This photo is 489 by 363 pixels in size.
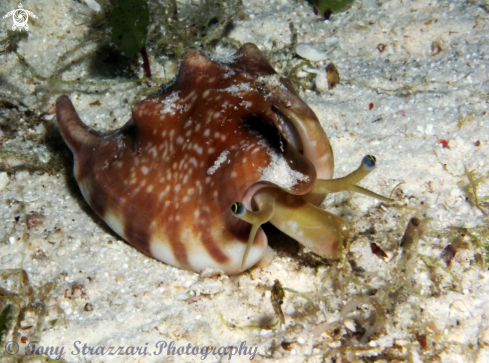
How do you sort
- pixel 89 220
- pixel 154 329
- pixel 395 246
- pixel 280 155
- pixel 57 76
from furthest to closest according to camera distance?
pixel 57 76, pixel 89 220, pixel 395 246, pixel 154 329, pixel 280 155

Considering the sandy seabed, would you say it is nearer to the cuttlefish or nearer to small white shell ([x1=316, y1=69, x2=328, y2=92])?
small white shell ([x1=316, y1=69, x2=328, y2=92])

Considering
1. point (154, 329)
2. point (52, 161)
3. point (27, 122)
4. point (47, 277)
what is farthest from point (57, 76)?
point (154, 329)

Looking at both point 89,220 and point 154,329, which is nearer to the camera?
point 154,329

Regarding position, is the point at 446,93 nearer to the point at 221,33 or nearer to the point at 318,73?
the point at 318,73

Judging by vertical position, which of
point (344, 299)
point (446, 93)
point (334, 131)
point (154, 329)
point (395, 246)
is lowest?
point (154, 329)

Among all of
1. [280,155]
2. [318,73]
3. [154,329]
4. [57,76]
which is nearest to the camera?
[280,155]

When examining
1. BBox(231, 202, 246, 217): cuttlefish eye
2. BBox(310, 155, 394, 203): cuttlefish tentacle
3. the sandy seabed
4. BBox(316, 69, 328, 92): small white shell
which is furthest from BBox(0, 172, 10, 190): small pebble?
BBox(316, 69, 328, 92): small white shell
